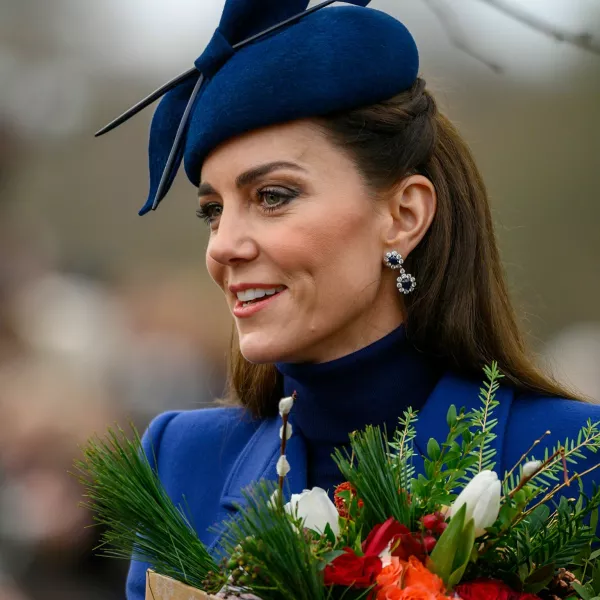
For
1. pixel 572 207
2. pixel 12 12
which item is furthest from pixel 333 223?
pixel 12 12

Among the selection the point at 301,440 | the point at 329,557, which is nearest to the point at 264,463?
the point at 301,440

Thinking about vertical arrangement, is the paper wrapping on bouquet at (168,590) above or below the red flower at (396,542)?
below

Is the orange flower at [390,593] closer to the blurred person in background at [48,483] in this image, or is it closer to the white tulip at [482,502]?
the white tulip at [482,502]

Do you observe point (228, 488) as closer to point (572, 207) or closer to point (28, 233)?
point (572, 207)

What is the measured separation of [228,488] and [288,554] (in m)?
1.01

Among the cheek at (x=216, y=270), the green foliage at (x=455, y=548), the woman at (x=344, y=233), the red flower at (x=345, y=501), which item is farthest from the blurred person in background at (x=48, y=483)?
the green foliage at (x=455, y=548)

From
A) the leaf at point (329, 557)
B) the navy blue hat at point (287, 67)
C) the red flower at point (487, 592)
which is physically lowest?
the red flower at point (487, 592)

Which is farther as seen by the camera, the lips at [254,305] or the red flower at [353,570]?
the lips at [254,305]

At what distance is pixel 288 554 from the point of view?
1.39 meters

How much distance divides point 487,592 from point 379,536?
0.15m

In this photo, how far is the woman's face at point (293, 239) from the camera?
2105mm

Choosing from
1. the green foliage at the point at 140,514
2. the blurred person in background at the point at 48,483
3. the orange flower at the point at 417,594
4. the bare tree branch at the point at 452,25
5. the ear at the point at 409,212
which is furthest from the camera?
the blurred person in background at the point at 48,483

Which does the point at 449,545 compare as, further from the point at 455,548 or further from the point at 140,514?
the point at 140,514

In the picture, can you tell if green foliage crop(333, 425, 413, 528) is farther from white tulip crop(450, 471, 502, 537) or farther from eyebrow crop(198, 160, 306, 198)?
eyebrow crop(198, 160, 306, 198)
